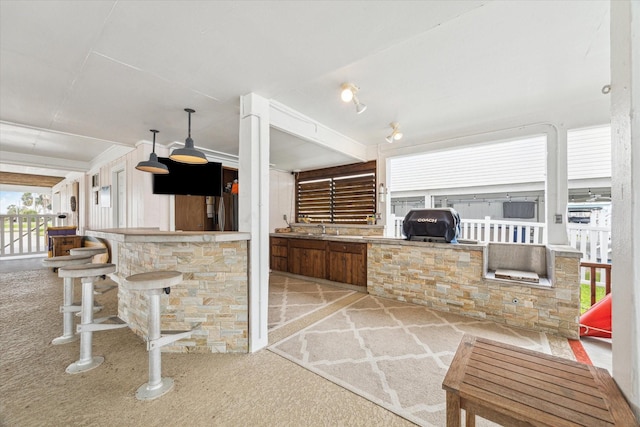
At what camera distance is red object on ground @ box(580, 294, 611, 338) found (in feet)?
8.08

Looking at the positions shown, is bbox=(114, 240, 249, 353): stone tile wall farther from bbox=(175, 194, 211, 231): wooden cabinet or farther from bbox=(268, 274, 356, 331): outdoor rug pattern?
bbox=(175, 194, 211, 231): wooden cabinet

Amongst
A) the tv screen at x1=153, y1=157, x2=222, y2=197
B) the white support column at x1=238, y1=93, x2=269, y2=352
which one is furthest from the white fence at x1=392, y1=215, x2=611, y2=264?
the tv screen at x1=153, y1=157, x2=222, y2=197

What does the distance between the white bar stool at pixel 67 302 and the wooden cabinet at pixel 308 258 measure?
3.06m

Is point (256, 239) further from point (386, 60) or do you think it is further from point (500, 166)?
point (500, 166)

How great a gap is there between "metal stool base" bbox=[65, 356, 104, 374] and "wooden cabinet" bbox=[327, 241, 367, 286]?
10.2ft

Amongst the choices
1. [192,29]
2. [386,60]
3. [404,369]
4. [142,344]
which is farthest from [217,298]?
[386,60]

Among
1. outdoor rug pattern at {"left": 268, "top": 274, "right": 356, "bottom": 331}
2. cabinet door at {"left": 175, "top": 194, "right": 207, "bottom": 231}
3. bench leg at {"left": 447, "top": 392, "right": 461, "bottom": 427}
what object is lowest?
outdoor rug pattern at {"left": 268, "top": 274, "right": 356, "bottom": 331}

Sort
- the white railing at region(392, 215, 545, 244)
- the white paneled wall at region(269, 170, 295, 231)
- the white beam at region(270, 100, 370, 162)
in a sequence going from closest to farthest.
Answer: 1. the white beam at region(270, 100, 370, 162)
2. the white railing at region(392, 215, 545, 244)
3. the white paneled wall at region(269, 170, 295, 231)

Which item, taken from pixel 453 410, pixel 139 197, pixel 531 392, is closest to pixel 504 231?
pixel 531 392

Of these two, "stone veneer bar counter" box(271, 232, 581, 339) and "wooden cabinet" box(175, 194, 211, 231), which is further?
"wooden cabinet" box(175, 194, 211, 231)

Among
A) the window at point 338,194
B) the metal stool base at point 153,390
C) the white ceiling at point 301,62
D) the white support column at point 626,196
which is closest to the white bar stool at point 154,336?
the metal stool base at point 153,390

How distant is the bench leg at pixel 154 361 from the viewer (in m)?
1.71

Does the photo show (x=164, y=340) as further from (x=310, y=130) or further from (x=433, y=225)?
(x=433, y=225)

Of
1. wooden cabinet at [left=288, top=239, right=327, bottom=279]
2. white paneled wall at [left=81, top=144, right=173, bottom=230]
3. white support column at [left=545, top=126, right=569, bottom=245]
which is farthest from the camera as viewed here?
wooden cabinet at [left=288, top=239, right=327, bottom=279]
